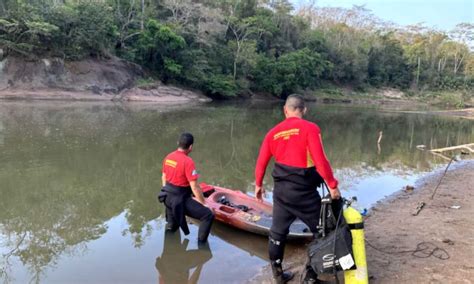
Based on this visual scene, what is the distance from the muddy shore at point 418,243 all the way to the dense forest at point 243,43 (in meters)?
27.5

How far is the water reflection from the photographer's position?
4.55 meters

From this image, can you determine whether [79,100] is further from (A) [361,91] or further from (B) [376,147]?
(A) [361,91]

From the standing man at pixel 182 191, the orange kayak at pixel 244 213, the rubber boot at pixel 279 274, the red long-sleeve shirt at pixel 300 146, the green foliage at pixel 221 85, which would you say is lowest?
the green foliage at pixel 221 85

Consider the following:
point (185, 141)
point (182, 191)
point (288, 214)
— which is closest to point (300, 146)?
point (288, 214)

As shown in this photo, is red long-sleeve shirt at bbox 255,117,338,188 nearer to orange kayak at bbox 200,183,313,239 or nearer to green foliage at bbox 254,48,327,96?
orange kayak at bbox 200,183,313,239

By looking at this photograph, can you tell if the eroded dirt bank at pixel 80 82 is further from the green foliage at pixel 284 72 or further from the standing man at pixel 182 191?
the standing man at pixel 182 191

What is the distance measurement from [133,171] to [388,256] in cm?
651

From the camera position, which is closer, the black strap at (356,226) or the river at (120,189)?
the black strap at (356,226)

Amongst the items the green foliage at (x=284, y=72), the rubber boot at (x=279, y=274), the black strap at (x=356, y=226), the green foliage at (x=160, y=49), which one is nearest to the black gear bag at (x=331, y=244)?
the black strap at (x=356, y=226)

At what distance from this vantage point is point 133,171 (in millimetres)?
9609

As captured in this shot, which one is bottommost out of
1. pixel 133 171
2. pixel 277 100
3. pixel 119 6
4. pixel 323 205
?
pixel 277 100

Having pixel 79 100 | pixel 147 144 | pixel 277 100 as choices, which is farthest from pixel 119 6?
pixel 147 144

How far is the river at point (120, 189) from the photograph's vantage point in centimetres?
479

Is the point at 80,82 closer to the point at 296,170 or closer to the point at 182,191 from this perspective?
the point at 182,191
